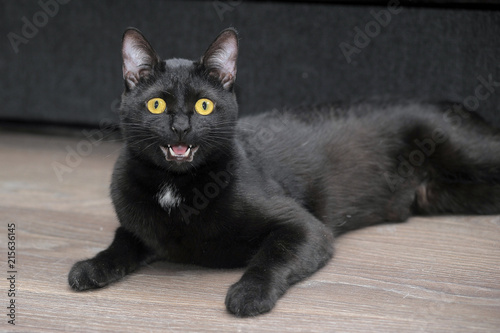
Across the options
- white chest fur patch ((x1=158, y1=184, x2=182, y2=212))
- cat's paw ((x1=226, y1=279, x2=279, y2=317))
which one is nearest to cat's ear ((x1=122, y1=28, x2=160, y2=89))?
white chest fur patch ((x1=158, y1=184, x2=182, y2=212))

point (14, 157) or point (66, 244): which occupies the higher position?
point (66, 244)

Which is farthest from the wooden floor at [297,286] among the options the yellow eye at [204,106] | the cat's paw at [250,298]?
the yellow eye at [204,106]

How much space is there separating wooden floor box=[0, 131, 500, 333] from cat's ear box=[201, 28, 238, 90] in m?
0.51

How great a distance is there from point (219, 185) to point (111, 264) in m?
0.33

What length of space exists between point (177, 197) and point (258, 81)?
135cm

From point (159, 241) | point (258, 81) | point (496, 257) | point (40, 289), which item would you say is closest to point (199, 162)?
point (159, 241)

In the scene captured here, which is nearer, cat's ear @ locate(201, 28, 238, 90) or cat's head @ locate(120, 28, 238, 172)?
cat's head @ locate(120, 28, 238, 172)

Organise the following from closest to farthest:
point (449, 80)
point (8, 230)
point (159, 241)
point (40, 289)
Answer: point (40, 289)
point (159, 241)
point (8, 230)
point (449, 80)

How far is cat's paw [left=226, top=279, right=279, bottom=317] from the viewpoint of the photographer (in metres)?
1.25

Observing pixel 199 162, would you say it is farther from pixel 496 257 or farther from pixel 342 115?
pixel 496 257

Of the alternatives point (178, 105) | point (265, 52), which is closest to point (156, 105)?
point (178, 105)

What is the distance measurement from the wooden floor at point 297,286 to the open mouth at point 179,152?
31 cm

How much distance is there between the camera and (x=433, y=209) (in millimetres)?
1981

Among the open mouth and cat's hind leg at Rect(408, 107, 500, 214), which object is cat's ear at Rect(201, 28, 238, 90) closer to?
the open mouth
